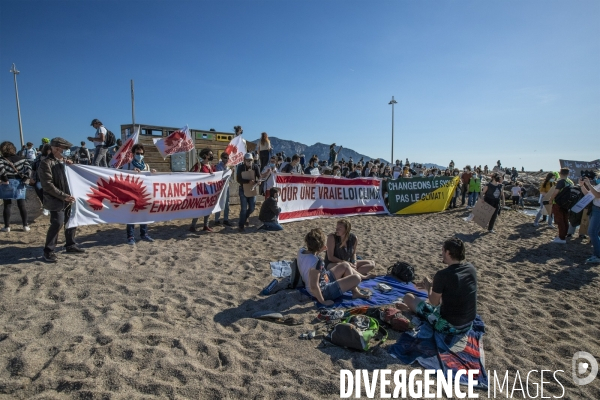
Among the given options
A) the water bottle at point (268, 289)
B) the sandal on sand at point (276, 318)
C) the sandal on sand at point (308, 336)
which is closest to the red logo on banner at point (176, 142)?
the water bottle at point (268, 289)

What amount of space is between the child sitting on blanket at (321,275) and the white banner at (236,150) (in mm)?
5533

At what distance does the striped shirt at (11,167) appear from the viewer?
7148mm

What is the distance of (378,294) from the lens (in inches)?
200

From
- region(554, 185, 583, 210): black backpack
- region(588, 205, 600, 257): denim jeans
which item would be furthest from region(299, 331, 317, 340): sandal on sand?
region(554, 185, 583, 210): black backpack

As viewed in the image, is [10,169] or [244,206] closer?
[10,169]

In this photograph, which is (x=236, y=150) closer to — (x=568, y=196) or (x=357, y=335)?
(x=357, y=335)

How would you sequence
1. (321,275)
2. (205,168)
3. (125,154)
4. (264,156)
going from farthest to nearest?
(264,156) < (205,168) < (125,154) < (321,275)

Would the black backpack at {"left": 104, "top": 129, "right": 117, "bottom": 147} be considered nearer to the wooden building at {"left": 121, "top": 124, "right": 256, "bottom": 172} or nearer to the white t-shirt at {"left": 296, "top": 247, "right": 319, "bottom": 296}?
the wooden building at {"left": 121, "top": 124, "right": 256, "bottom": 172}

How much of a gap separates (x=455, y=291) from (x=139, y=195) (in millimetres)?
6478

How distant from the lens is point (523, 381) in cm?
318

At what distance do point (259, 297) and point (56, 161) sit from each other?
4.31m

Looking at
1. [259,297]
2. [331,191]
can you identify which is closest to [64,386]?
[259,297]

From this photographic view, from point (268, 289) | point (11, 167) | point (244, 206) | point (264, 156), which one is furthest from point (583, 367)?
point (11, 167)

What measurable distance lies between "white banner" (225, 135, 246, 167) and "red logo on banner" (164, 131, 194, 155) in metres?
1.14
